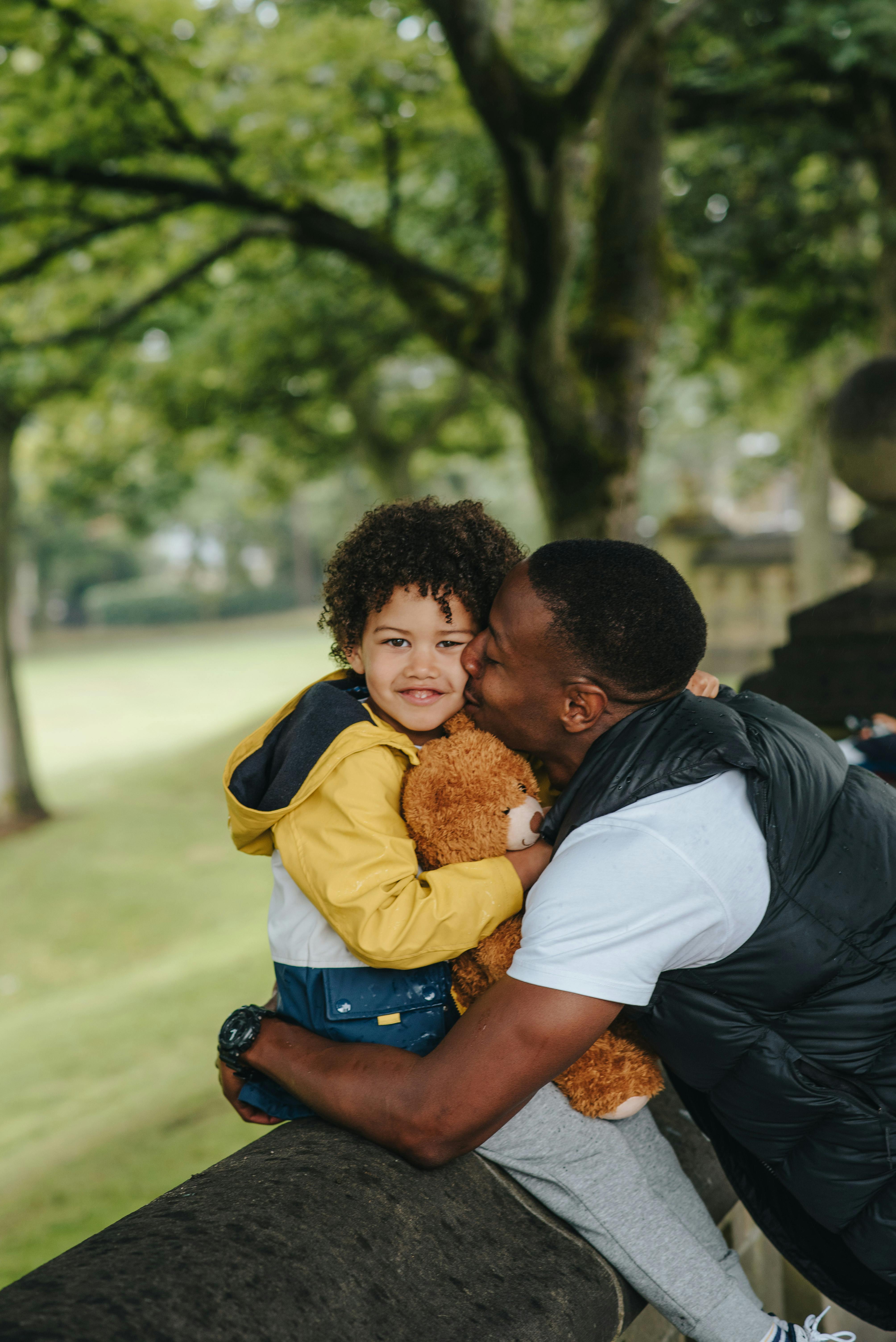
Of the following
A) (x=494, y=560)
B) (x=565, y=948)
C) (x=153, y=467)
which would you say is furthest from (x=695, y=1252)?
(x=153, y=467)

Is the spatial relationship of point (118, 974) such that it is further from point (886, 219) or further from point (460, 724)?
point (886, 219)

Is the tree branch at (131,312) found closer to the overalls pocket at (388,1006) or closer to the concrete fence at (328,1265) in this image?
the overalls pocket at (388,1006)

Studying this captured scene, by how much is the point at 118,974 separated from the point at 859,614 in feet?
23.1

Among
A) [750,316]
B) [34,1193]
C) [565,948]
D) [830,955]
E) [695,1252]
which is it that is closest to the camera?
[565,948]

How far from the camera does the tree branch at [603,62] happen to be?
600 centimetres

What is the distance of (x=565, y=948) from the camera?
60.1 inches

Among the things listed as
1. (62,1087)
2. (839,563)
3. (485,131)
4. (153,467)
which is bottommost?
(62,1087)

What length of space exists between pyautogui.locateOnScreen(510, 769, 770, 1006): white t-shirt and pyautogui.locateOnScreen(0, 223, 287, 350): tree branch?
8.33m

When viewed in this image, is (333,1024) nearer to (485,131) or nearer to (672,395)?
(485,131)

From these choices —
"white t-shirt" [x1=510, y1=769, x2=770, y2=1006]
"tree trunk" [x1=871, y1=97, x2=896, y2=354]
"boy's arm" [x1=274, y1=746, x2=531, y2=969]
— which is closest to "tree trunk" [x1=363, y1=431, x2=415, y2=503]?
"tree trunk" [x1=871, y1=97, x2=896, y2=354]

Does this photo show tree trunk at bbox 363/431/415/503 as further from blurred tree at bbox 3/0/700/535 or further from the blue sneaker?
the blue sneaker

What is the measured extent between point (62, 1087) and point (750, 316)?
1006cm

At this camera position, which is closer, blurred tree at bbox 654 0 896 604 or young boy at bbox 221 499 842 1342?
young boy at bbox 221 499 842 1342

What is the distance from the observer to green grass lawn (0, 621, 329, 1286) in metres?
4.82
